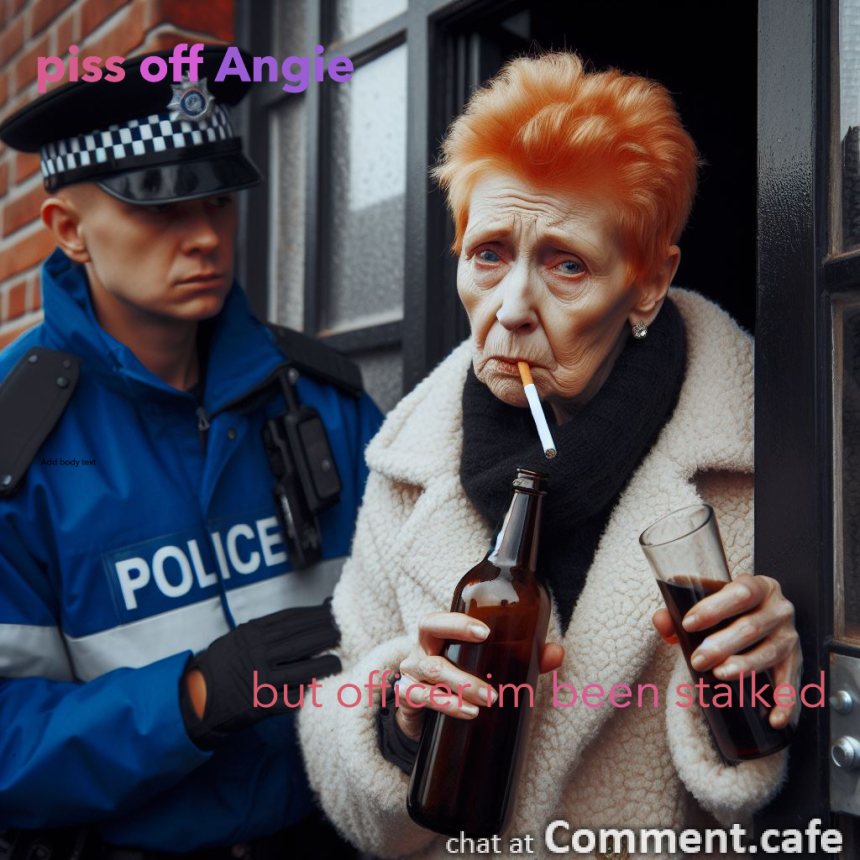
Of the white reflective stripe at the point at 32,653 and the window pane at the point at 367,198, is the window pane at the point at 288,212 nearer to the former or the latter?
the window pane at the point at 367,198

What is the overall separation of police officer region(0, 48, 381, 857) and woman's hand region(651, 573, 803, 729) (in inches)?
28.6

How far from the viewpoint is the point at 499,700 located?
3.88 feet

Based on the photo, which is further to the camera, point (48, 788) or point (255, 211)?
point (255, 211)

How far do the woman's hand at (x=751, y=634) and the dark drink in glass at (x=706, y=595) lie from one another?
0.02 meters

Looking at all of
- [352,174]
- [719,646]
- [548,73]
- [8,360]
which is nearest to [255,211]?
[352,174]

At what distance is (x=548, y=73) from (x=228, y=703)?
1.11 m

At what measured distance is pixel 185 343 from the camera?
1984 millimetres

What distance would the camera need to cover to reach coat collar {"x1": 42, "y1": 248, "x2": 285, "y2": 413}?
181 cm

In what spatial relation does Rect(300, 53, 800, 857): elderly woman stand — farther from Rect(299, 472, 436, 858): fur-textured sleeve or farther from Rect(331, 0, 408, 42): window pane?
Rect(331, 0, 408, 42): window pane

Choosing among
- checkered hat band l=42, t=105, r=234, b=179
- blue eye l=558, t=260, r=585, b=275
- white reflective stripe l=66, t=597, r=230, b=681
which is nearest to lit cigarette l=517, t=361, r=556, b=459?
blue eye l=558, t=260, r=585, b=275

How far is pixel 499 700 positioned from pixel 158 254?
1117 millimetres

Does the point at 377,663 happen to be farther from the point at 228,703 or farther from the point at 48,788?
the point at 48,788

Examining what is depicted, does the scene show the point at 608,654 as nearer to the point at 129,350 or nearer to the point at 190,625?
the point at 190,625

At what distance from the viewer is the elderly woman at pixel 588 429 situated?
4.20 feet
